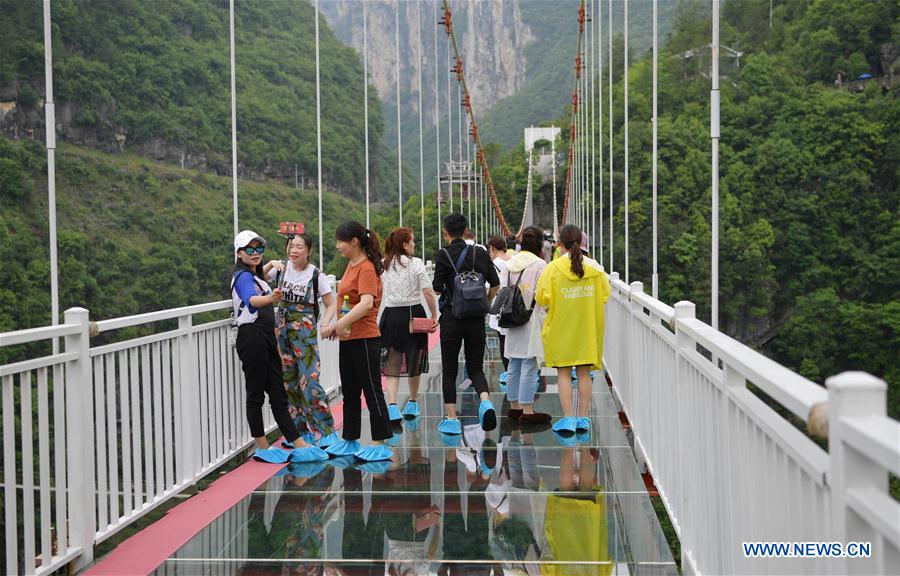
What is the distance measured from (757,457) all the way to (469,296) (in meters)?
3.40

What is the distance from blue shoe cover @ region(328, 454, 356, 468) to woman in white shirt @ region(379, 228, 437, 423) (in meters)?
1.02

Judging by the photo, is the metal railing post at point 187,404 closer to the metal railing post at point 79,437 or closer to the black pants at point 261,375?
the black pants at point 261,375

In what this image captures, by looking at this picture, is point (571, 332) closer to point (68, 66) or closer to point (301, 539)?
point (301, 539)

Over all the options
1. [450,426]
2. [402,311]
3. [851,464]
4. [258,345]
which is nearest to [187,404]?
[258,345]

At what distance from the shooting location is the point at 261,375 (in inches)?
181

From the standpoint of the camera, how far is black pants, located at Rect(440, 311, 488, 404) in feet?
18.0

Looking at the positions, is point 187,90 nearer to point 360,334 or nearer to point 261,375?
point 261,375

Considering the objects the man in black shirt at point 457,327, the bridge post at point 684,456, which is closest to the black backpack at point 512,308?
the man in black shirt at point 457,327

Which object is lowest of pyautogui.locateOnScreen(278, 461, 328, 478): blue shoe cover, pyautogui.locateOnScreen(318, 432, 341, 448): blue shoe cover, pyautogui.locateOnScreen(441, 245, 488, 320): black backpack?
pyautogui.locateOnScreen(278, 461, 328, 478): blue shoe cover

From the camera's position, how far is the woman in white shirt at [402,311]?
556 cm

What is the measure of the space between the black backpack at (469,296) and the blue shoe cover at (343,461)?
3.38 ft

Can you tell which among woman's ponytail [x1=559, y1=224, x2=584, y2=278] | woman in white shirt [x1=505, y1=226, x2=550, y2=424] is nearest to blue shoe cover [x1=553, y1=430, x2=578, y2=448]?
woman in white shirt [x1=505, y1=226, x2=550, y2=424]

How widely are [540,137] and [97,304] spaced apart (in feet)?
178

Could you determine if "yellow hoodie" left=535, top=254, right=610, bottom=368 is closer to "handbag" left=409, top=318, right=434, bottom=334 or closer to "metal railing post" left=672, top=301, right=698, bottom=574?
"handbag" left=409, top=318, right=434, bottom=334
